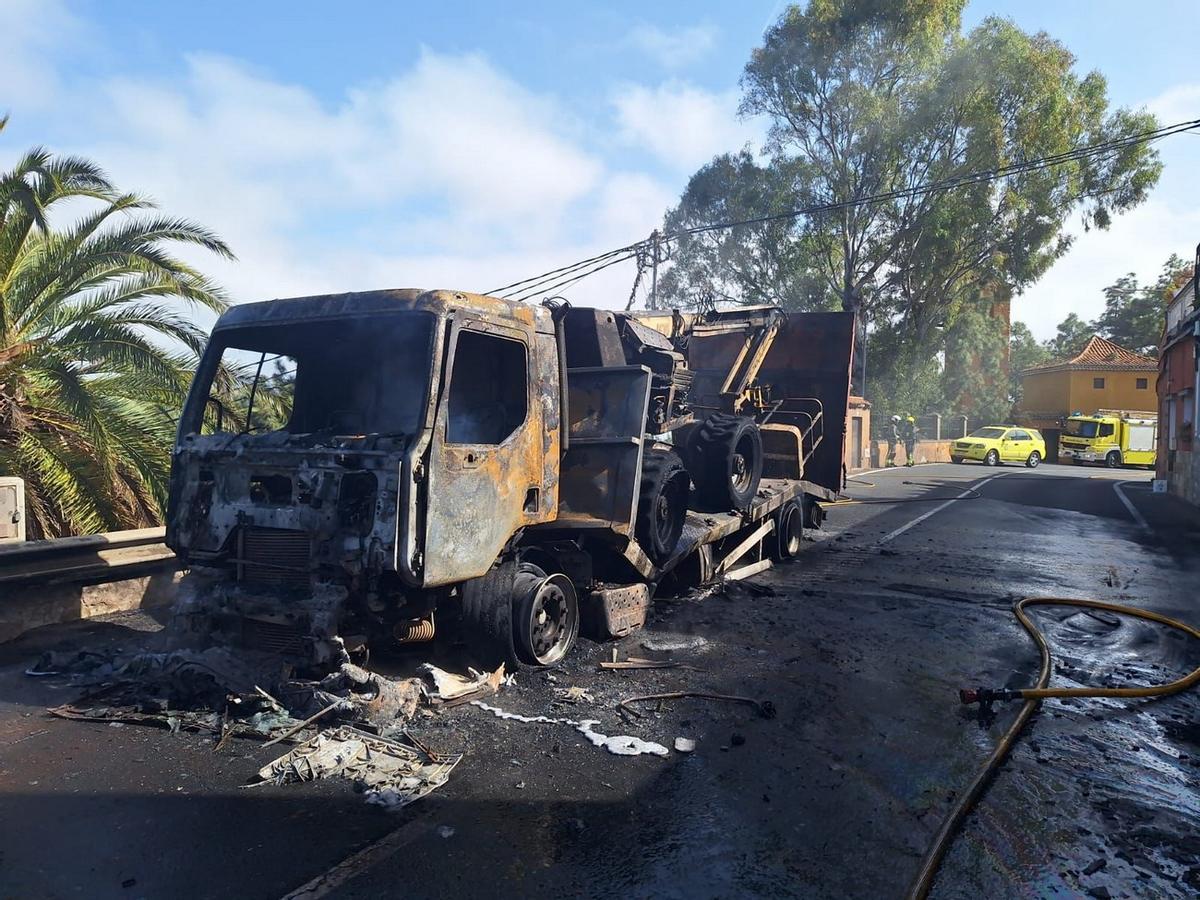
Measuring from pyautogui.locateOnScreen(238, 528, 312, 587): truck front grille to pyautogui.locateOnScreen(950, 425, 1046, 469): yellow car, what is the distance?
115 ft

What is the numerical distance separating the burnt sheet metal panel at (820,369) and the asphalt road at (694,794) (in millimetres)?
4676

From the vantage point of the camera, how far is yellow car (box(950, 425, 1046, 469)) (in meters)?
35.0

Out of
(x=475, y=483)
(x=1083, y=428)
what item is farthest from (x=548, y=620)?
(x=1083, y=428)

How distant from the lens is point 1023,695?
5.15 m

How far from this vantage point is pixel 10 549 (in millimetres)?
6082

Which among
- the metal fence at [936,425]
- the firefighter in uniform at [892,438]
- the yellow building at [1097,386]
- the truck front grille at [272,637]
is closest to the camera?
the truck front grille at [272,637]

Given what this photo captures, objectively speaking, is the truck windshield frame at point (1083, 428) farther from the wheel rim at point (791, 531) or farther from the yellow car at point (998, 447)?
the wheel rim at point (791, 531)

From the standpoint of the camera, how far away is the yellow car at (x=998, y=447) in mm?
35000

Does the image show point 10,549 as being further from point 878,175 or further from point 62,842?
point 878,175

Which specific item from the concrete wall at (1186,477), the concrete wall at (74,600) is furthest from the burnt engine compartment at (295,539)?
the concrete wall at (1186,477)

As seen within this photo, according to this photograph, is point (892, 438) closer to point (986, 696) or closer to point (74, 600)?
point (986, 696)

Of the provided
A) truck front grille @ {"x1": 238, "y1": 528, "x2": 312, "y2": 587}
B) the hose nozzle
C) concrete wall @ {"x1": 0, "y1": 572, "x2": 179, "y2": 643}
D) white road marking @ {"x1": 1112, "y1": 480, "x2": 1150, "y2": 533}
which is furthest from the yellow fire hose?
white road marking @ {"x1": 1112, "y1": 480, "x2": 1150, "y2": 533}

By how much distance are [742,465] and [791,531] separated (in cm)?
222

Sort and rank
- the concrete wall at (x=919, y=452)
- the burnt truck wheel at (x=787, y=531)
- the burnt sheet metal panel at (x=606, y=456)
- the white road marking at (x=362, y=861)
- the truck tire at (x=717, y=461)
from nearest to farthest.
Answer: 1. the white road marking at (x=362, y=861)
2. the burnt sheet metal panel at (x=606, y=456)
3. the truck tire at (x=717, y=461)
4. the burnt truck wheel at (x=787, y=531)
5. the concrete wall at (x=919, y=452)
